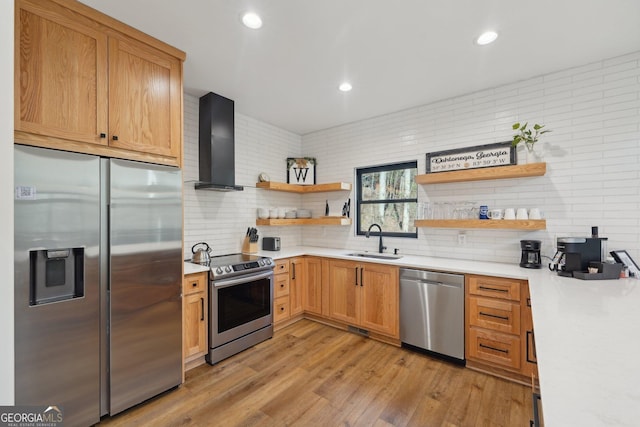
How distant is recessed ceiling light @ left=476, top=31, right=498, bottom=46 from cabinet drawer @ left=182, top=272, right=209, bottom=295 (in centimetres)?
304

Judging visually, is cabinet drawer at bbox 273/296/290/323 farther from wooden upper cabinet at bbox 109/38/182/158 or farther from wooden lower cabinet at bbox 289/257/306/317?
wooden upper cabinet at bbox 109/38/182/158

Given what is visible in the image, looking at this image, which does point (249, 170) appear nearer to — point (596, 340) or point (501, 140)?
point (501, 140)

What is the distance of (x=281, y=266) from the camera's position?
3332 mm

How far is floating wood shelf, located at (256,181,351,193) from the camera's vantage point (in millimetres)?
3796

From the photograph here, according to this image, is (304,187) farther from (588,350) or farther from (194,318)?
(588,350)

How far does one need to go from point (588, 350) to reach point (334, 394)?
5.69 feet

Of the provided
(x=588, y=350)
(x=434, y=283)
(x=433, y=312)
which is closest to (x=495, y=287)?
(x=434, y=283)

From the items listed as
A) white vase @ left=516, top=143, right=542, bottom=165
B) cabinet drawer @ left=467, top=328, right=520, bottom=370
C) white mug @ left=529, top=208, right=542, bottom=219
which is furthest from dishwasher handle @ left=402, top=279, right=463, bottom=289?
white vase @ left=516, top=143, right=542, bottom=165

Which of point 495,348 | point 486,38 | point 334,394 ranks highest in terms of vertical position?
point 486,38

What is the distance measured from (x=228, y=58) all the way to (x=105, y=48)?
882 millimetres

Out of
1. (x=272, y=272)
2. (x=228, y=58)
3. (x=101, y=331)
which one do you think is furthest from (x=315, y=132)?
(x=101, y=331)

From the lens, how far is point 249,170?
3771 millimetres

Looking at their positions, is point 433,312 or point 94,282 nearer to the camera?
point 94,282

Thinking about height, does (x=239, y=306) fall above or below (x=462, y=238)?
below
